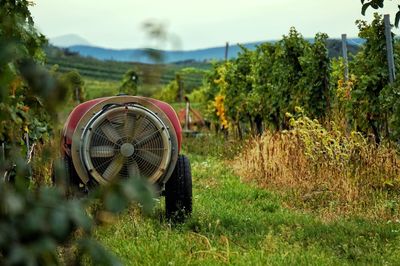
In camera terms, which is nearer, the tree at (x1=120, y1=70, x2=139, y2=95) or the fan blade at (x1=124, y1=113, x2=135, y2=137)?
the tree at (x1=120, y1=70, x2=139, y2=95)

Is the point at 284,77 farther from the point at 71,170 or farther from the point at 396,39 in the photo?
the point at 71,170

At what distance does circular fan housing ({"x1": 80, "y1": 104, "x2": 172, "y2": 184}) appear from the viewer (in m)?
6.55

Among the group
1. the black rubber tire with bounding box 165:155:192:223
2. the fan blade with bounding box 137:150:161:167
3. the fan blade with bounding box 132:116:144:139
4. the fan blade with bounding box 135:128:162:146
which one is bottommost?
the black rubber tire with bounding box 165:155:192:223

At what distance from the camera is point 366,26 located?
1104 cm

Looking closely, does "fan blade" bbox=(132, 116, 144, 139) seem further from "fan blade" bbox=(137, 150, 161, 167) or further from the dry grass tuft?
the dry grass tuft

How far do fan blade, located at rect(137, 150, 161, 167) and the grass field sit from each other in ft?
1.69

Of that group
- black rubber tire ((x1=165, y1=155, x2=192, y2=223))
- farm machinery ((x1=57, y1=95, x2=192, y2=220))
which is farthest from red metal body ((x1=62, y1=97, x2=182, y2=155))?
black rubber tire ((x1=165, y1=155, x2=192, y2=223))

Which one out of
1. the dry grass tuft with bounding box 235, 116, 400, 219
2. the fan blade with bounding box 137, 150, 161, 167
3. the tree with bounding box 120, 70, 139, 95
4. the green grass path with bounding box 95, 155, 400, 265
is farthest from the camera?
the dry grass tuft with bounding box 235, 116, 400, 219

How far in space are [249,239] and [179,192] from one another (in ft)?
3.81

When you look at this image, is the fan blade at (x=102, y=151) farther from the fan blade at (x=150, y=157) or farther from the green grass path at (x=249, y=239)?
the green grass path at (x=249, y=239)

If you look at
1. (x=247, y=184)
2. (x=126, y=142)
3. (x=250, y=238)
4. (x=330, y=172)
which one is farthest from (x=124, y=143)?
(x=247, y=184)

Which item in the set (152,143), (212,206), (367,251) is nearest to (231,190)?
(212,206)

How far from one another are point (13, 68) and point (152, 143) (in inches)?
190

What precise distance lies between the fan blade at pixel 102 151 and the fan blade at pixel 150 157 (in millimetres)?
262
